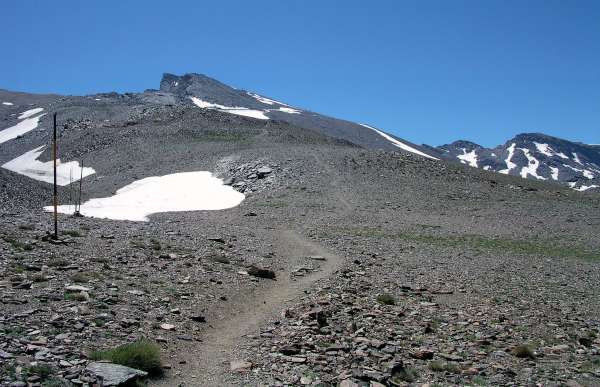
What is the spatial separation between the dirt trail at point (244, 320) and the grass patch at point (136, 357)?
34 centimetres

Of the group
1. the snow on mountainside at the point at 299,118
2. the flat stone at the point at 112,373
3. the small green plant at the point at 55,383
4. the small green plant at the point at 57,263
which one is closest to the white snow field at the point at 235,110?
the snow on mountainside at the point at 299,118

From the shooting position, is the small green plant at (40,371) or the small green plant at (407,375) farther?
the small green plant at (407,375)

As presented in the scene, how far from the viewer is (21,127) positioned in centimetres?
10462

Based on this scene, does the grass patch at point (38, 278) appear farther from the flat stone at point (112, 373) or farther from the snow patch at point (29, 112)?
the snow patch at point (29, 112)

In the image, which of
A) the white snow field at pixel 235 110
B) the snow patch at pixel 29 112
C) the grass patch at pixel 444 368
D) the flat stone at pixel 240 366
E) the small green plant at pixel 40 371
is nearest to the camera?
the small green plant at pixel 40 371

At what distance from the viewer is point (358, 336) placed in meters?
12.3

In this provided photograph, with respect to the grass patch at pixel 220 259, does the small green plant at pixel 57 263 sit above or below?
above

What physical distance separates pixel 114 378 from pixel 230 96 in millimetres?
183299

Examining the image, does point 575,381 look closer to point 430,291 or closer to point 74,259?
point 430,291

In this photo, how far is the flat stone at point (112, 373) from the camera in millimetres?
8602

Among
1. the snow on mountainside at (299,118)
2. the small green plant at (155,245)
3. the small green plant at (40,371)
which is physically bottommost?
the small green plant at (40,371)

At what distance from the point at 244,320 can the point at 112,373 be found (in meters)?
5.20

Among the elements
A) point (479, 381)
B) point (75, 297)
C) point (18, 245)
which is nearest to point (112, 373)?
point (75, 297)

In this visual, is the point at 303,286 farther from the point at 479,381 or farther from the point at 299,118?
the point at 299,118
